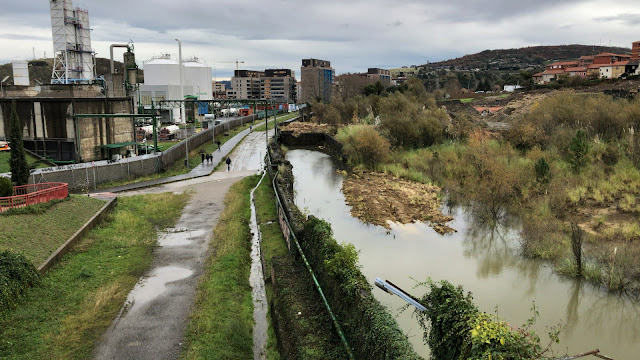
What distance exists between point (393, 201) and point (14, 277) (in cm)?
2048

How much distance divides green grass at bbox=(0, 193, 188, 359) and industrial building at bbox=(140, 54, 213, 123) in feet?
199

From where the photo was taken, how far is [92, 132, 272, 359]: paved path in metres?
11.7

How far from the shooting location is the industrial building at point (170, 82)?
82.9 meters

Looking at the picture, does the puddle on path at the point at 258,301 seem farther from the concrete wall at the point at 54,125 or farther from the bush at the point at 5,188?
the concrete wall at the point at 54,125

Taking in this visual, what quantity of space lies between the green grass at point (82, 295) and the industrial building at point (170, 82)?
60.6 m

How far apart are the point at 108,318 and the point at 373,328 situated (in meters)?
7.85

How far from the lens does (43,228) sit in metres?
17.9

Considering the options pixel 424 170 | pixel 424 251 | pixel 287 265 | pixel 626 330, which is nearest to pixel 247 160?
pixel 424 170

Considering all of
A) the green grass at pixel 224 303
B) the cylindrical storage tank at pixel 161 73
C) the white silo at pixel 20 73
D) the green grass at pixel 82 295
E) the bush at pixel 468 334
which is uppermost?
the cylindrical storage tank at pixel 161 73

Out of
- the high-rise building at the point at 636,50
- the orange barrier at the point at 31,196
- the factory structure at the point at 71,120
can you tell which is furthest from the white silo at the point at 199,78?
the high-rise building at the point at 636,50

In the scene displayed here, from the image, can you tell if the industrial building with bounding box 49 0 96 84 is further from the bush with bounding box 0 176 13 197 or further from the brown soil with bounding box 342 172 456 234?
the bush with bounding box 0 176 13 197

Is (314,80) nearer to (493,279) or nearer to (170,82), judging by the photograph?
(170,82)

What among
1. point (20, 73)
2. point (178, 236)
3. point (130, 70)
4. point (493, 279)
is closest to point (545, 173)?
point (493, 279)

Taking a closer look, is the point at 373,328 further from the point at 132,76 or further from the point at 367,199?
the point at 132,76
